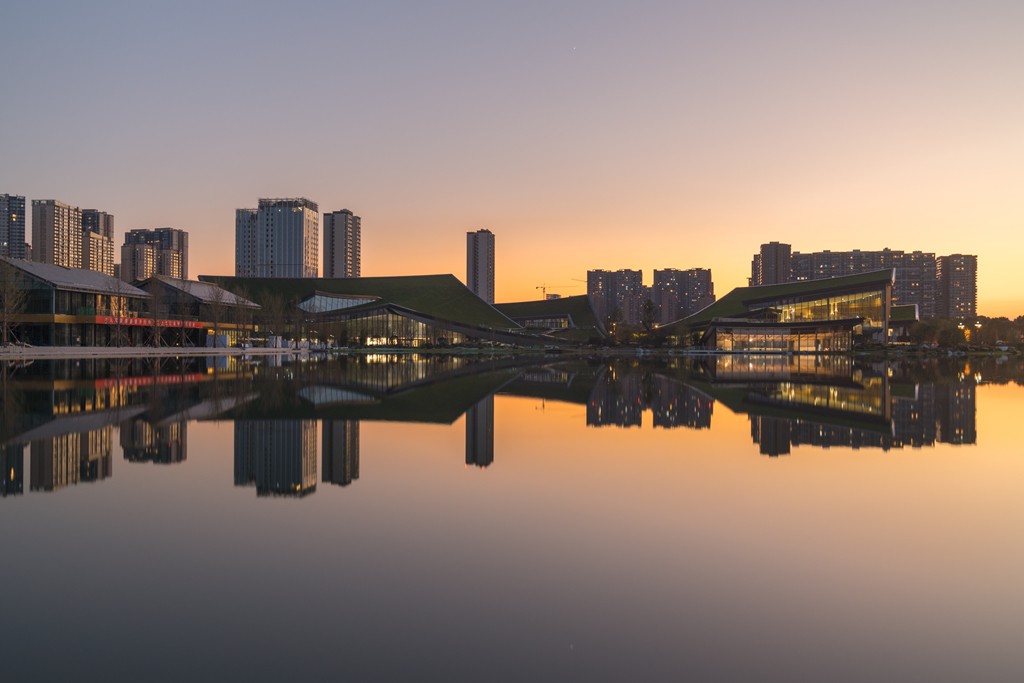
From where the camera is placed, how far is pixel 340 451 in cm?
1229

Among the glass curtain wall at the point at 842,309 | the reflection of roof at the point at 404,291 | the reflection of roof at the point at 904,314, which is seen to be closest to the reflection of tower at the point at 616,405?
the glass curtain wall at the point at 842,309

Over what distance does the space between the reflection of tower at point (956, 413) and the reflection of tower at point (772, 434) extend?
318 cm

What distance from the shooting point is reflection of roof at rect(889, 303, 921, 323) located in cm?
13775

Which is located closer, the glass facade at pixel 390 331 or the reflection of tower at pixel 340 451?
the reflection of tower at pixel 340 451

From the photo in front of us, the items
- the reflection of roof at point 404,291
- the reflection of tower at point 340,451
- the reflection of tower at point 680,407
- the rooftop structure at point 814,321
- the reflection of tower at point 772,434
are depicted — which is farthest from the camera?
the reflection of roof at point 404,291

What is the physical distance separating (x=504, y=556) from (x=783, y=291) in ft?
487

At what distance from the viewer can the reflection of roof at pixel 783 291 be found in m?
122

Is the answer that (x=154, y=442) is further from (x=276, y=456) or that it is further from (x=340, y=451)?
(x=340, y=451)

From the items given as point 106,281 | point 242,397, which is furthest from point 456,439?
point 106,281

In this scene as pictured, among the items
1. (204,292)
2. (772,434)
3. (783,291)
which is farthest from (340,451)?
(783,291)

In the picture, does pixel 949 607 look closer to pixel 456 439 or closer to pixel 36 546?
pixel 36 546

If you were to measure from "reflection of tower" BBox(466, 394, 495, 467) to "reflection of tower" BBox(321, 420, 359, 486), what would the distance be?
1921 mm

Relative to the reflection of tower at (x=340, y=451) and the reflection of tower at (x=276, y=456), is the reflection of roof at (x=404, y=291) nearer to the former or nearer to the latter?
the reflection of tower at (x=340, y=451)

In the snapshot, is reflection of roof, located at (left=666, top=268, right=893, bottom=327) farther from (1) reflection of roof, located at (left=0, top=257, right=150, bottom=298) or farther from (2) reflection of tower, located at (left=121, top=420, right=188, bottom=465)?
(2) reflection of tower, located at (left=121, top=420, right=188, bottom=465)
